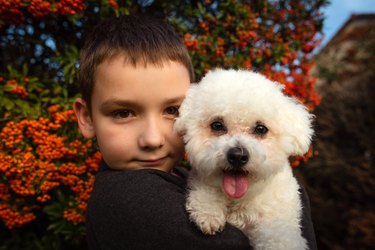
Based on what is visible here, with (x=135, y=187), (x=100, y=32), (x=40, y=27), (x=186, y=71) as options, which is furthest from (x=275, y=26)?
(x=135, y=187)

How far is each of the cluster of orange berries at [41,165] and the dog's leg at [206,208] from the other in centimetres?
91

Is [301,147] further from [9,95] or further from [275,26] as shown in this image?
[9,95]

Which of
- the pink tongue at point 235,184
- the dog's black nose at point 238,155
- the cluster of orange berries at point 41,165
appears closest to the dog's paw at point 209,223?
the pink tongue at point 235,184

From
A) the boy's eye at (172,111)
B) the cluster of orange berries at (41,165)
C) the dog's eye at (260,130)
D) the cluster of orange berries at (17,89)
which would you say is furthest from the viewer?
the cluster of orange berries at (17,89)

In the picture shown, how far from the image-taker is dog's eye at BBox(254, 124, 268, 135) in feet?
5.16

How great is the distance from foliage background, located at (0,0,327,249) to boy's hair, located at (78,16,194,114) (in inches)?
16.3

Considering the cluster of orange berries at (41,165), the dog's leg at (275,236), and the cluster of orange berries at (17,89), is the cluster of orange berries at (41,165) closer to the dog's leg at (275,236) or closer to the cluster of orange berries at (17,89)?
the cluster of orange berries at (17,89)

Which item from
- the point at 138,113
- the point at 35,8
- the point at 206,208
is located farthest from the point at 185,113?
the point at 35,8

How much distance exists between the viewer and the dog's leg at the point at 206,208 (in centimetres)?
138

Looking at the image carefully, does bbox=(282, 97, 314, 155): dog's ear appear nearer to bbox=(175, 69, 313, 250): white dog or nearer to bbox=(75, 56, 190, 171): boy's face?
bbox=(175, 69, 313, 250): white dog

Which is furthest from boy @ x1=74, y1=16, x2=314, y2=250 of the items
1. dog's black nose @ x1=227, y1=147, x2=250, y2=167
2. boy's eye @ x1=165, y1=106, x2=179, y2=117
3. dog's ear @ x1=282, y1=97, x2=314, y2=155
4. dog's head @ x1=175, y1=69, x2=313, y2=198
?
dog's ear @ x1=282, y1=97, x2=314, y2=155

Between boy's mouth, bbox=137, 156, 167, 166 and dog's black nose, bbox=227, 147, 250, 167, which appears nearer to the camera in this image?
dog's black nose, bbox=227, 147, 250, 167

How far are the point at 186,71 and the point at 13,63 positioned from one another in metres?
1.44

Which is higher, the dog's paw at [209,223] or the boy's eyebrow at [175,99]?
the boy's eyebrow at [175,99]
